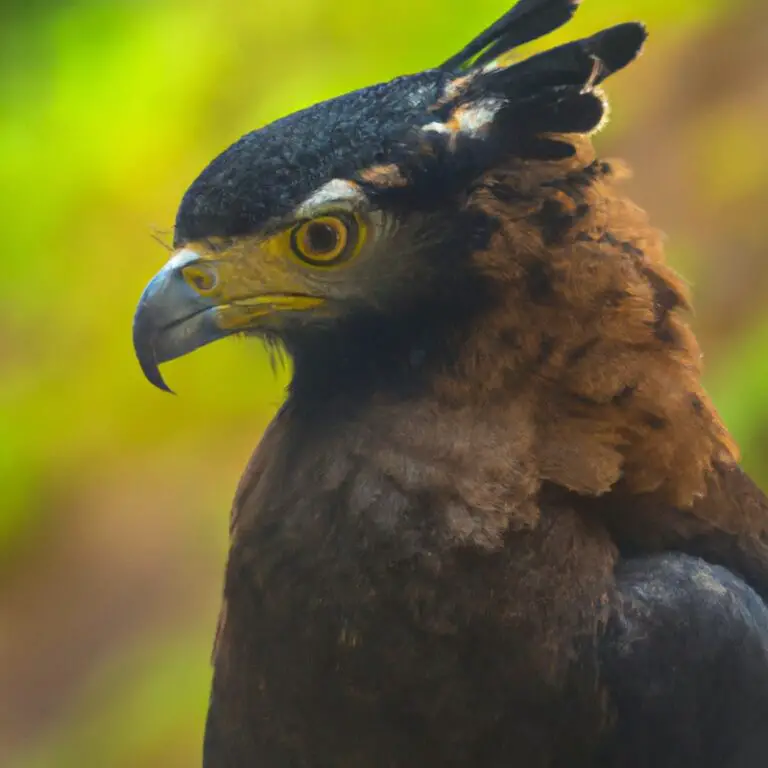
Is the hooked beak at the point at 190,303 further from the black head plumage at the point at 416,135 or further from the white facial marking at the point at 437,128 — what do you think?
the white facial marking at the point at 437,128

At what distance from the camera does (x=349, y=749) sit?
1.61m

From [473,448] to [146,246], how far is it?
281cm

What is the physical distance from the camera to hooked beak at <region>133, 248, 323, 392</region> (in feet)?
5.38

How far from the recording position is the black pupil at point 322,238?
161 cm

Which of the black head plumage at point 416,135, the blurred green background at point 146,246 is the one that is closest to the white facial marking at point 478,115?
the black head plumage at point 416,135

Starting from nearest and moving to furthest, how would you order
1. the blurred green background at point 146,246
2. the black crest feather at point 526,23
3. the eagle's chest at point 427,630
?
the eagle's chest at point 427,630
the black crest feather at point 526,23
the blurred green background at point 146,246

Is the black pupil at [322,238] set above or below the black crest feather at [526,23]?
below

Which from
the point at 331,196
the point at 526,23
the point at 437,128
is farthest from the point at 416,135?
the point at 526,23

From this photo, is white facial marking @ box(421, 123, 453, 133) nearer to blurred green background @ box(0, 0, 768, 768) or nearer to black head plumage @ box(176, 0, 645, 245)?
black head plumage @ box(176, 0, 645, 245)

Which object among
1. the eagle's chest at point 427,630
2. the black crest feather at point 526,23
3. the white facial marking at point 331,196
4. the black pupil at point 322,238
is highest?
the black crest feather at point 526,23

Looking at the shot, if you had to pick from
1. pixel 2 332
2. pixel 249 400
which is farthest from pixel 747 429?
pixel 2 332

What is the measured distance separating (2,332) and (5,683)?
1.27 m

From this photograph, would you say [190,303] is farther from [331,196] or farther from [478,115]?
[478,115]

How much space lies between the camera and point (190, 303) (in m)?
1.66
